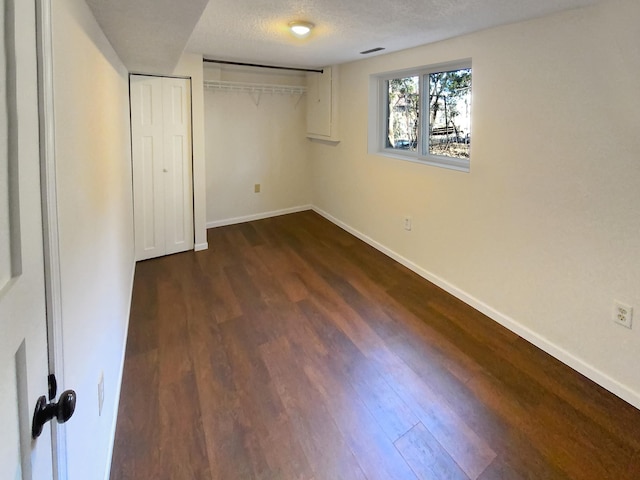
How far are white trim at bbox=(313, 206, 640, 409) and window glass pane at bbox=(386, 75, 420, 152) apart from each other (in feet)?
3.89

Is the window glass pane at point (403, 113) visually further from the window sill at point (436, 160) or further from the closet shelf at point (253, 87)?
the closet shelf at point (253, 87)

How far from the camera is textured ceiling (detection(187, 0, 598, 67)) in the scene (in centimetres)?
212

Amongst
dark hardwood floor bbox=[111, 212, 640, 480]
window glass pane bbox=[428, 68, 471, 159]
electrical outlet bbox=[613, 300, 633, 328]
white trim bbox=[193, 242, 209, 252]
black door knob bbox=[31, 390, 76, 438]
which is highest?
window glass pane bbox=[428, 68, 471, 159]

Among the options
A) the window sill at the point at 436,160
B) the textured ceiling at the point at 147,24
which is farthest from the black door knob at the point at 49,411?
the window sill at the point at 436,160

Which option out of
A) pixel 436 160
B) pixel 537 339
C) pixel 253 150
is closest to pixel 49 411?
pixel 537 339

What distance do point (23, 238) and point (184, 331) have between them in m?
2.17

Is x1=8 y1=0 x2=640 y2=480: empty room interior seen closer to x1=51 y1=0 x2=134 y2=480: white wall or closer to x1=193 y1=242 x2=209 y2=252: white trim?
x1=51 y1=0 x2=134 y2=480: white wall

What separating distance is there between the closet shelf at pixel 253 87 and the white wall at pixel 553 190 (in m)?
2.15

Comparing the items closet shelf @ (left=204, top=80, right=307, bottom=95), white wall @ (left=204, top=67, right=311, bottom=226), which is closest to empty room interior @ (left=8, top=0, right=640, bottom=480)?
closet shelf @ (left=204, top=80, right=307, bottom=95)

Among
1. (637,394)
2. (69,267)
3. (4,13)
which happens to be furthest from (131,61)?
(637,394)

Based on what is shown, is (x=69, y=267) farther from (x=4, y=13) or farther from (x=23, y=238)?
(x=4, y=13)

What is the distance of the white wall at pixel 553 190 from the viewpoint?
6.48 feet

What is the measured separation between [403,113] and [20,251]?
3824 mm

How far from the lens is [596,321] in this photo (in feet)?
7.14
